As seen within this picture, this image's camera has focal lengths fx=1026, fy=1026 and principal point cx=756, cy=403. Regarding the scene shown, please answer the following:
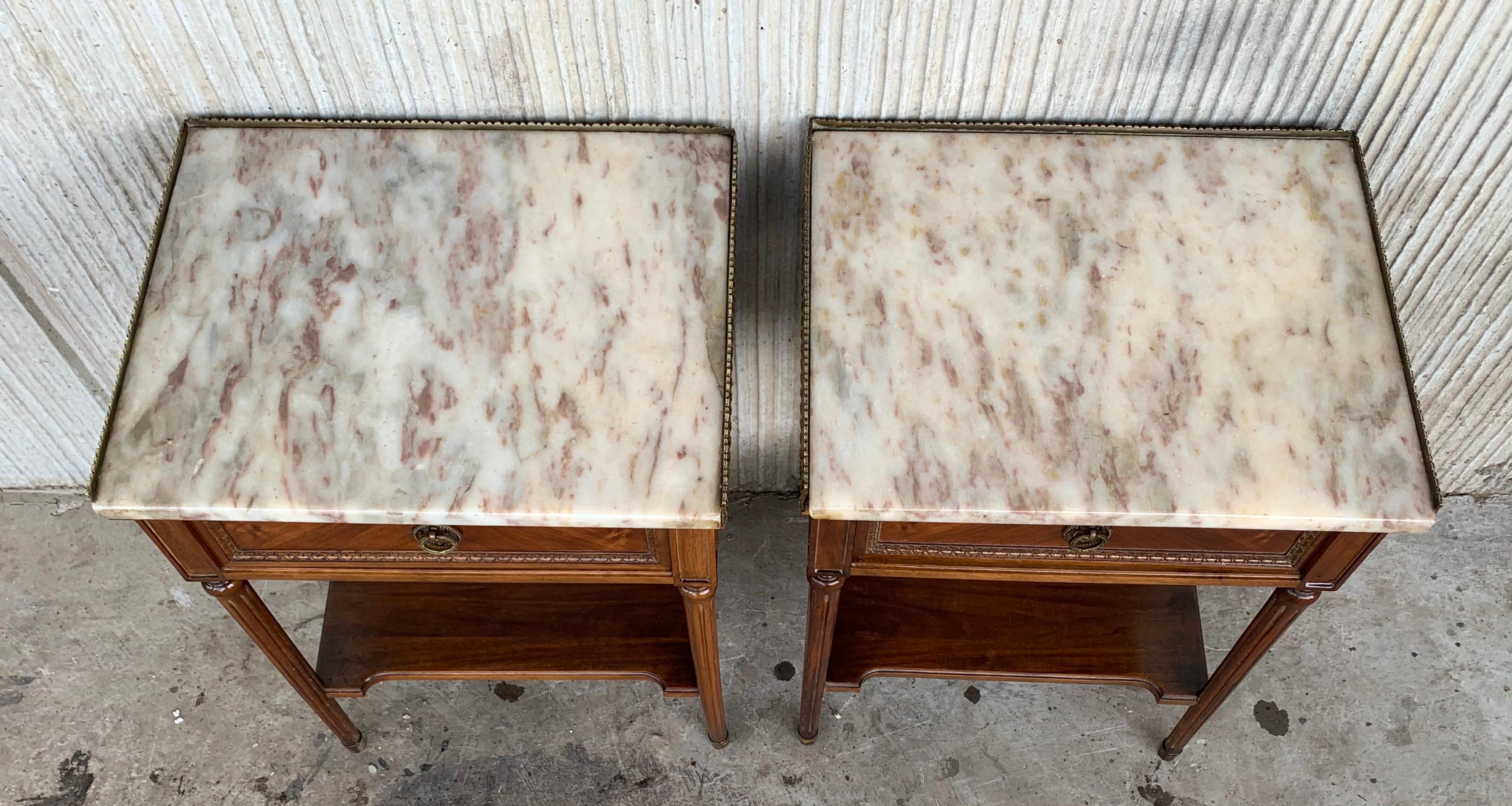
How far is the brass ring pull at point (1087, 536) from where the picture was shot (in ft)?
3.43

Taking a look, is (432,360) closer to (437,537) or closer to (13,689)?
(437,537)

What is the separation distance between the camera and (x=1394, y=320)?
1034 millimetres

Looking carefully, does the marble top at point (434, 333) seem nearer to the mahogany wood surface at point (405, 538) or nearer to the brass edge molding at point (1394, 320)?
the mahogany wood surface at point (405, 538)

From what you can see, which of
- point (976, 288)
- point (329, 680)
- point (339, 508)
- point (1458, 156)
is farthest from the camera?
point (329, 680)

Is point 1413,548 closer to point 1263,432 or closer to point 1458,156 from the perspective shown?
point 1458,156

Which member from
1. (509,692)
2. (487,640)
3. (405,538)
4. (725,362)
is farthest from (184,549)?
(509,692)

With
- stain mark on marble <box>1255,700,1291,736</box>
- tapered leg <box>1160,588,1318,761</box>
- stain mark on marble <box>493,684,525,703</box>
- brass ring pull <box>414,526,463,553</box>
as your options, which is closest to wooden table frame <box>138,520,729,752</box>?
brass ring pull <box>414,526,463,553</box>

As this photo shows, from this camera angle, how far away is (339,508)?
948 millimetres

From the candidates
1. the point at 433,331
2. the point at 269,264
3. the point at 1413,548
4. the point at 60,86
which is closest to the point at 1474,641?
the point at 1413,548

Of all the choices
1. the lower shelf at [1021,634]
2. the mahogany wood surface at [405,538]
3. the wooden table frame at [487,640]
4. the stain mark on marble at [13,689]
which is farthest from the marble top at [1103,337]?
the stain mark on marble at [13,689]

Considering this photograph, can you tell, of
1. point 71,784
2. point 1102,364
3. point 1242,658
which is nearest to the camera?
point 1102,364

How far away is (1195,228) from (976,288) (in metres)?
0.25

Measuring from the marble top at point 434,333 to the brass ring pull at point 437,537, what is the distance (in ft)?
0.30

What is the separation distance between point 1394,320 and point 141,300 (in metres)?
1.27
